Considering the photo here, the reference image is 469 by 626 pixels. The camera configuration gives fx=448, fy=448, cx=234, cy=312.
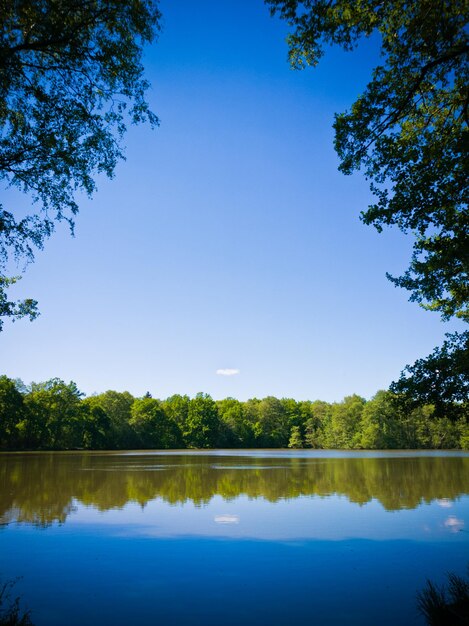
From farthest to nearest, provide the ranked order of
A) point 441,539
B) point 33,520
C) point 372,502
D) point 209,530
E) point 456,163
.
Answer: point 372,502 → point 33,520 → point 209,530 → point 441,539 → point 456,163

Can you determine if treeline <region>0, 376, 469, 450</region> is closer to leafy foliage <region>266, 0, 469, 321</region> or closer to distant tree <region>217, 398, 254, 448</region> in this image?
distant tree <region>217, 398, 254, 448</region>

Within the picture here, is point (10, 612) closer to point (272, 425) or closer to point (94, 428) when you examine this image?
point (94, 428)

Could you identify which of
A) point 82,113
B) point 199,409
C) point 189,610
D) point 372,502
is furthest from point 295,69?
point 199,409

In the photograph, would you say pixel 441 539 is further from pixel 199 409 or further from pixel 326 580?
pixel 199 409

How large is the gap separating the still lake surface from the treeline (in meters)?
47.4

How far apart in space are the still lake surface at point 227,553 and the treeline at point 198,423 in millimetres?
47353

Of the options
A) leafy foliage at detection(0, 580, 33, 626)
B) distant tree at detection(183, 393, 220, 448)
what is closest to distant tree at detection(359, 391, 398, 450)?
distant tree at detection(183, 393, 220, 448)

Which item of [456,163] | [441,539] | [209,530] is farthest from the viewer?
Result: [209,530]

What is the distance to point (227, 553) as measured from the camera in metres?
10.9

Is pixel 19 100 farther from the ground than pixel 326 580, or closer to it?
farther from the ground

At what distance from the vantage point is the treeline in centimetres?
7319

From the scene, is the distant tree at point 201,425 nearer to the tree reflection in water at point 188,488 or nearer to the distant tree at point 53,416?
the distant tree at point 53,416

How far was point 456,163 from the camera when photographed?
8.45 m

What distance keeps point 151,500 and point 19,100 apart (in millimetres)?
15091
